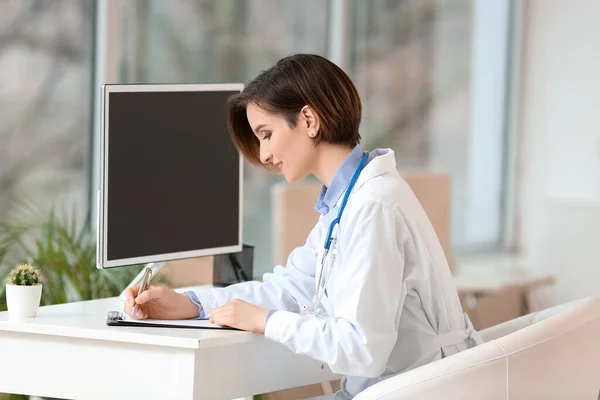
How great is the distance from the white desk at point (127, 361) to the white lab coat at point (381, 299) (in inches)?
5.0

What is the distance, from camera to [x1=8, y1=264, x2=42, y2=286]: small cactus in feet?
6.53

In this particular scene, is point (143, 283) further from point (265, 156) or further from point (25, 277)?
point (265, 156)

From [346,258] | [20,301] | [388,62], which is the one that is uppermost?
[388,62]

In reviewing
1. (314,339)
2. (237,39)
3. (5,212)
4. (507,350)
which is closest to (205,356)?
(314,339)

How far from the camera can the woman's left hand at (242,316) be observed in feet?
6.13

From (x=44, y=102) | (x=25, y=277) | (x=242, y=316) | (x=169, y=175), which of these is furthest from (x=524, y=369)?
(x=44, y=102)

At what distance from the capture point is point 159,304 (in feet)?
6.65

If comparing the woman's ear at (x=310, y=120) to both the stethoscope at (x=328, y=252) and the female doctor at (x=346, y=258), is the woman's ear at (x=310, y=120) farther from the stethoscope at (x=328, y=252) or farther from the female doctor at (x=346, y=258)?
the stethoscope at (x=328, y=252)

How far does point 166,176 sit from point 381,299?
2.31 feet

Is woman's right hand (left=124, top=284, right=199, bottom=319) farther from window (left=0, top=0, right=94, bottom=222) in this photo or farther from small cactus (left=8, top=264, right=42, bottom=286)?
window (left=0, top=0, right=94, bottom=222)

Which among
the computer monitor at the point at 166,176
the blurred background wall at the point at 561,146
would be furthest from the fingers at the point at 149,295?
the blurred background wall at the point at 561,146

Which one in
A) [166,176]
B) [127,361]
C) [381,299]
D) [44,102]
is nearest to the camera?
[381,299]

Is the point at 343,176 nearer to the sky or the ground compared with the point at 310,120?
nearer to the ground

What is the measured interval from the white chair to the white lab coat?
8cm
